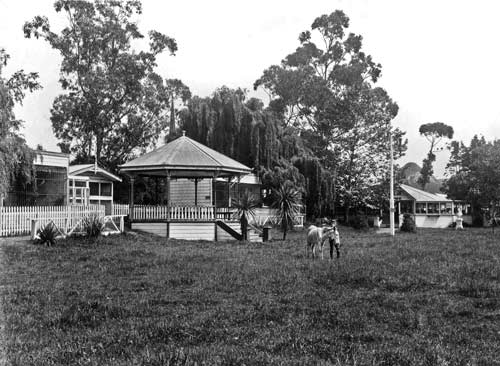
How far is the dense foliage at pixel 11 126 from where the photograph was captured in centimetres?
1594

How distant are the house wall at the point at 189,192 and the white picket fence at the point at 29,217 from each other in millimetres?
14589

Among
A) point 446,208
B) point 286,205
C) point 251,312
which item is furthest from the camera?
point 446,208

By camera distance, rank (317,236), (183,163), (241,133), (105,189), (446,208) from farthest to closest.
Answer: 1. (446,208)
2. (241,133)
3. (105,189)
4. (183,163)
5. (317,236)

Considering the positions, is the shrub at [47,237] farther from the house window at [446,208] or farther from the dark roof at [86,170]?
the house window at [446,208]

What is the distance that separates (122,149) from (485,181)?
37396mm

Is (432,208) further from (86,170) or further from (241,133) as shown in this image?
(86,170)

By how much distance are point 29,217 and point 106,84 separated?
24.8 m

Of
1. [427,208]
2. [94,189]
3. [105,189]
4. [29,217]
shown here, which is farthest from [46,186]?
[427,208]

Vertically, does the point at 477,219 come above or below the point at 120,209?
below

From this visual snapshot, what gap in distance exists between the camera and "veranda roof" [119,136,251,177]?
30578mm

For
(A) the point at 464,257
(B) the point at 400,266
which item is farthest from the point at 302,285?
(A) the point at 464,257

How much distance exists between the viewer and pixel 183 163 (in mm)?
30828

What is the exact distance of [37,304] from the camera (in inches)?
370

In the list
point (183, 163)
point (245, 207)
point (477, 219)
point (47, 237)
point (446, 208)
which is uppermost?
point (183, 163)
